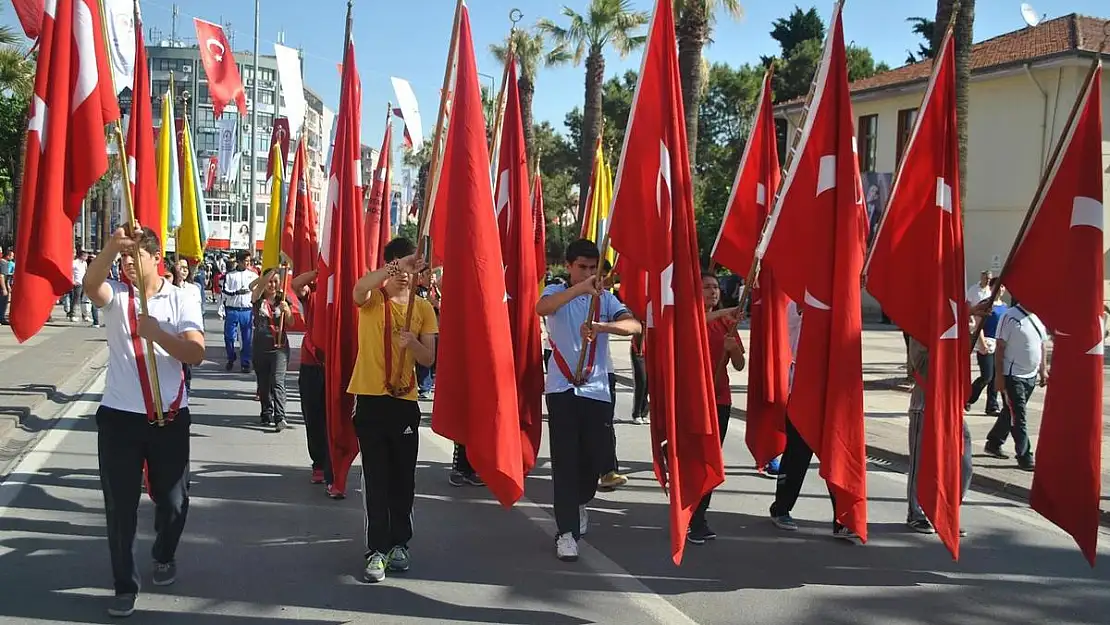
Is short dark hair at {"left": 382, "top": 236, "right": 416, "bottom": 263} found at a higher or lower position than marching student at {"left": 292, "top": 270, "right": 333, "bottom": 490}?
higher

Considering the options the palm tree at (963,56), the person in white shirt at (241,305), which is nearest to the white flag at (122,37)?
the person in white shirt at (241,305)

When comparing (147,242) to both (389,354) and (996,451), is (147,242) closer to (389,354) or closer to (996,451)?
(389,354)

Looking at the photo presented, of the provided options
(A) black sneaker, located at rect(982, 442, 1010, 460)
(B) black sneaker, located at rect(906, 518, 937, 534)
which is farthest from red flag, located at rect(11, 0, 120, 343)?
(A) black sneaker, located at rect(982, 442, 1010, 460)

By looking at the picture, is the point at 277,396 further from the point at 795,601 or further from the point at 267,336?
the point at 795,601

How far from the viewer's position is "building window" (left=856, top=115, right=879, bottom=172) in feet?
107

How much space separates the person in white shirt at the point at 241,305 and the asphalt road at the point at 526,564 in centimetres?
728

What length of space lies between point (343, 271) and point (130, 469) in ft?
7.51

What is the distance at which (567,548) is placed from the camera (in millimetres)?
6020

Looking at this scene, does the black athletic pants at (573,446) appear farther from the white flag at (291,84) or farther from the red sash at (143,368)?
the white flag at (291,84)

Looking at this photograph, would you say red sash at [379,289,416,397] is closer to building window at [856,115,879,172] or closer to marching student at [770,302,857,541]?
marching student at [770,302,857,541]

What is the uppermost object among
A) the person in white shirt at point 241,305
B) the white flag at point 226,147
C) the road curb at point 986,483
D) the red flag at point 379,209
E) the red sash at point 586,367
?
the white flag at point 226,147

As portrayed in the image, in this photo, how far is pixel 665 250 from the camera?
5535mm

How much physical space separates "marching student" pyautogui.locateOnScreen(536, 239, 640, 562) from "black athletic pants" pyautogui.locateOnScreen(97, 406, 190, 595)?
2136 millimetres

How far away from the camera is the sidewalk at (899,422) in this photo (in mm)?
8703
